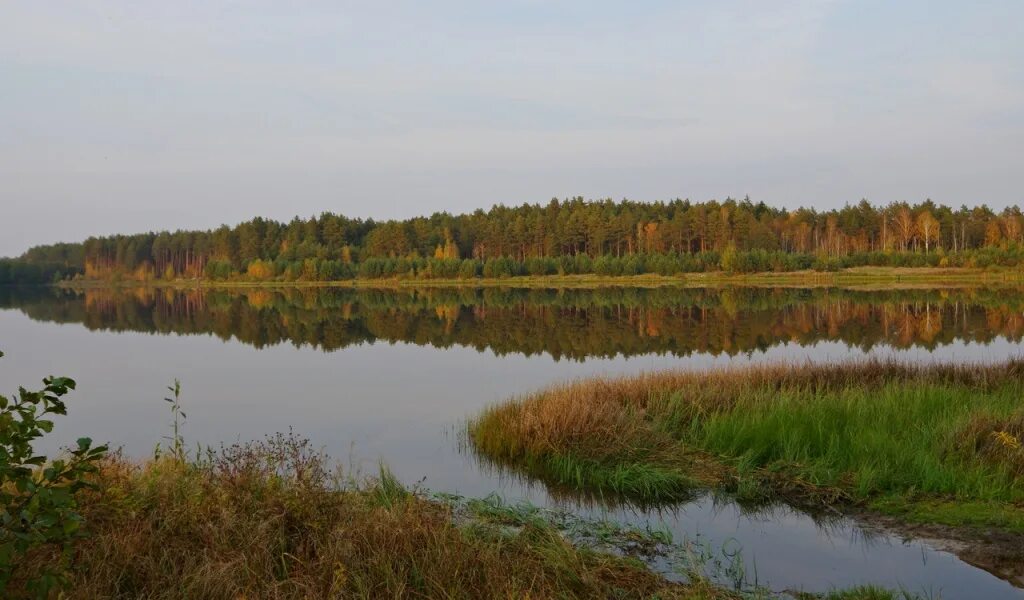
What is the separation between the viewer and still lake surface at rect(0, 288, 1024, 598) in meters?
8.00

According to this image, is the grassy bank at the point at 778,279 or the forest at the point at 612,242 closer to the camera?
the grassy bank at the point at 778,279

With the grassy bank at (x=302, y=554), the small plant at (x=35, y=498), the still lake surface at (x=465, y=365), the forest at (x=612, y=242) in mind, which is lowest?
the still lake surface at (x=465, y=365)

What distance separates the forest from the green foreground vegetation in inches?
3463

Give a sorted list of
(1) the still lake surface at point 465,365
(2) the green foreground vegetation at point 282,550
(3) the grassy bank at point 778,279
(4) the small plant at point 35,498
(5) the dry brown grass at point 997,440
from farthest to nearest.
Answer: (3) the grassy bank at point 778,279 → (5) the dry brown grass at point 997,440 → (1) the still lake surface at point 465,365 → (2) the green foreground vegetation at point 282,550 → (4) the small plant at point 35,498

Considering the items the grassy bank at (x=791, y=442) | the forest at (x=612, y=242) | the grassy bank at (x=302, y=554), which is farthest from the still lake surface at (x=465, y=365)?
the forest at (x=612, y=242)

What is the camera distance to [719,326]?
35.5 metres

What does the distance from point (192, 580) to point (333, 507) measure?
1.54 m

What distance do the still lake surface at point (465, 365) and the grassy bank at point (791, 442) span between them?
0.61 metres

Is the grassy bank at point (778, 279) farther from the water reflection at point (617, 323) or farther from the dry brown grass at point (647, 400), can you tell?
the dry brown grass at point (647, 400)

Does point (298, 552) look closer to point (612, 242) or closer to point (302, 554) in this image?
point (302, 554)

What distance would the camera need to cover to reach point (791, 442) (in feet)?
33.1

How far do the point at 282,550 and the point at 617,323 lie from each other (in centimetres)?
3343

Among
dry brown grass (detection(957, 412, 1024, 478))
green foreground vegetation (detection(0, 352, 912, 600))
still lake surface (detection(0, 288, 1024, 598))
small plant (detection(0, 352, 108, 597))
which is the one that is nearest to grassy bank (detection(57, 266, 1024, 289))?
still lake surface (detection(0, 288, 1024, 598))

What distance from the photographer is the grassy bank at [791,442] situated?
8711 mm
